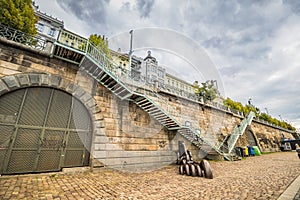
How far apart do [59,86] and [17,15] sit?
8.81 metres

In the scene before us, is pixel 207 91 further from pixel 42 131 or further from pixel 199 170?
pixel 42 131

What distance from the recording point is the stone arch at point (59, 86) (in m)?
5.64

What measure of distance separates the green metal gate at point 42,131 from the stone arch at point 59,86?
0.24m

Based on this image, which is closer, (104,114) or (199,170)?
(199,170)

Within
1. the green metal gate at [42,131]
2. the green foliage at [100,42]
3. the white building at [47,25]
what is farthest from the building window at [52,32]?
the green metal gate at [42,131]

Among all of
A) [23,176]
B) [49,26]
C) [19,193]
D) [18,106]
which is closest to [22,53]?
[18,106]

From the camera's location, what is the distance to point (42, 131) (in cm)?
613

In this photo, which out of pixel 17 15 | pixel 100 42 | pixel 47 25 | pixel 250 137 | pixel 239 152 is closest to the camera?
pixel 17 15

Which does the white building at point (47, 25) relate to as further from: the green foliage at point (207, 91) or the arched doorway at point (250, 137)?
the arched doorway at point (250, 137)

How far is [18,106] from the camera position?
5.79 metres

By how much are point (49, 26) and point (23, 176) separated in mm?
35341

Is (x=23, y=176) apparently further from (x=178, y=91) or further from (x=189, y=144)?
(x=178, y=91)

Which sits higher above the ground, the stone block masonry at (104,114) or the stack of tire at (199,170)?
the stone block masonry at (104,114)

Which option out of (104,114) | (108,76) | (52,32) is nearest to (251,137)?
(104,114)
